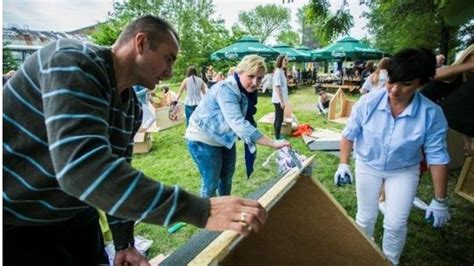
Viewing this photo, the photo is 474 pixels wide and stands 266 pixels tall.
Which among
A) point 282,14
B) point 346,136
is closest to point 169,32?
point 346,136

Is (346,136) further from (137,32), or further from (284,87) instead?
(284,87)

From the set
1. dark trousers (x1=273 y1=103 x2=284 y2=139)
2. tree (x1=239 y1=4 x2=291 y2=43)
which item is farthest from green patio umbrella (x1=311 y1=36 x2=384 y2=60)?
tree (x1=239 y1=4 x2=291 y2=43)

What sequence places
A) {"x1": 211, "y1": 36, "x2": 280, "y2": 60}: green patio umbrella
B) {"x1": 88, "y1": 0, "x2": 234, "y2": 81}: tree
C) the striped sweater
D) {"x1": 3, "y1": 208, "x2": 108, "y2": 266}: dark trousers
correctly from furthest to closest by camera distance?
{"x1": 88, "y1": 0, "x2": 234, "y2": 81}: tree < {"x1": 211, "y1": 36, "x2": 280, "y2": 60}: green patio umbrella < {"x1": 3, "y1": 208, "x2": 108, "y2": 266}: dark trousers < the striped sweater

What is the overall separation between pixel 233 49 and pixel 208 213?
15.1 metres

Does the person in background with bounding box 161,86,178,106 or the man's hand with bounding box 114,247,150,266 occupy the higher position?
the man's hand with bounding box 114,247,150,266

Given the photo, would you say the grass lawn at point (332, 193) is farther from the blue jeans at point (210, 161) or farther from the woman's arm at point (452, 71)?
the woman's arm at point (452, 71)

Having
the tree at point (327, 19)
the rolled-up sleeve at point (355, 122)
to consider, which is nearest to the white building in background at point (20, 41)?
the rolled-up sleeve at point (355, 122)

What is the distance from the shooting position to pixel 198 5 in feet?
114

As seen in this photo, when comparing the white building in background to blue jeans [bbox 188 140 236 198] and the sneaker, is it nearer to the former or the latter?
blue jeans [bbox 188 140 236 198]

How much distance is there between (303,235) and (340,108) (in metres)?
9.01

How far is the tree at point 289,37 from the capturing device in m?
55.2

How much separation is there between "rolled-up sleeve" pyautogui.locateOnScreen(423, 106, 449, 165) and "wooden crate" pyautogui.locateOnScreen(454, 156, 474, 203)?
2657 millimetres

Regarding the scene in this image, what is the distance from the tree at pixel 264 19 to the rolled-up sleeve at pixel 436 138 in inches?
2028

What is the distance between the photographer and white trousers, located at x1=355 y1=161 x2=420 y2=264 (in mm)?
2281
